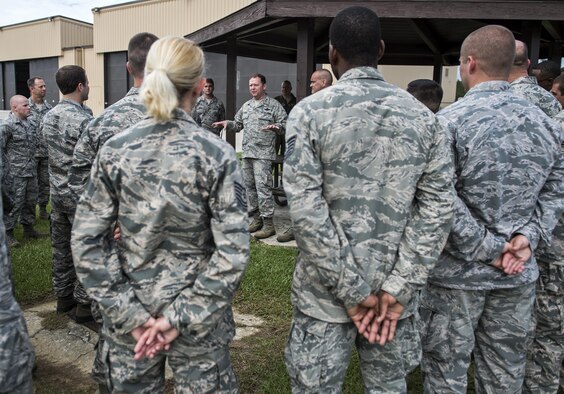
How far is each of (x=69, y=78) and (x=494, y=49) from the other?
3.28 metres

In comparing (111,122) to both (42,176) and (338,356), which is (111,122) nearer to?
(338,356)

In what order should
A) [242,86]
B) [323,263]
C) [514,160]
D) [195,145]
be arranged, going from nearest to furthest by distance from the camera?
[195,145], [323,263], [514,160], [242,86]

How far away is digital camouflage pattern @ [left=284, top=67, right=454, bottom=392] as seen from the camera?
192 cm

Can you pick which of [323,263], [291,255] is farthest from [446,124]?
[291,255]

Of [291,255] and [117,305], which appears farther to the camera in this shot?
[291,255]

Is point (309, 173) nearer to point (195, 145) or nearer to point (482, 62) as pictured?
point (195, 145)

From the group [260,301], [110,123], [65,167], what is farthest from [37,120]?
[110,123]

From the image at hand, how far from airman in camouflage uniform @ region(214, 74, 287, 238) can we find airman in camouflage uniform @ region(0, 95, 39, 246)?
111 inches

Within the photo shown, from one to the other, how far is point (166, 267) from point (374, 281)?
0.82 meters

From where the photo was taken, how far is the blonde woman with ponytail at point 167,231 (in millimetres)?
1770

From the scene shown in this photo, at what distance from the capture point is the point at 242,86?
20.5 metres

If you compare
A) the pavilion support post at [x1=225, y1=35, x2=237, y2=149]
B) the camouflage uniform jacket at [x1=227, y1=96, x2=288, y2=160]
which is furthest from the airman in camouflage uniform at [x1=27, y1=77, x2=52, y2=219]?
the camouflage uniform jacket at [x1=227, y1=96, x2=288, y2=160]

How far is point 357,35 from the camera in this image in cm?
198

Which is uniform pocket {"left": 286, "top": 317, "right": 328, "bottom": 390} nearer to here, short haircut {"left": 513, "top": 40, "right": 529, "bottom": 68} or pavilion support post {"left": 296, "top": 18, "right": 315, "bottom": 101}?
short haircut {"left": 513, "top": 40, "right": 529, "bottom": 68}
